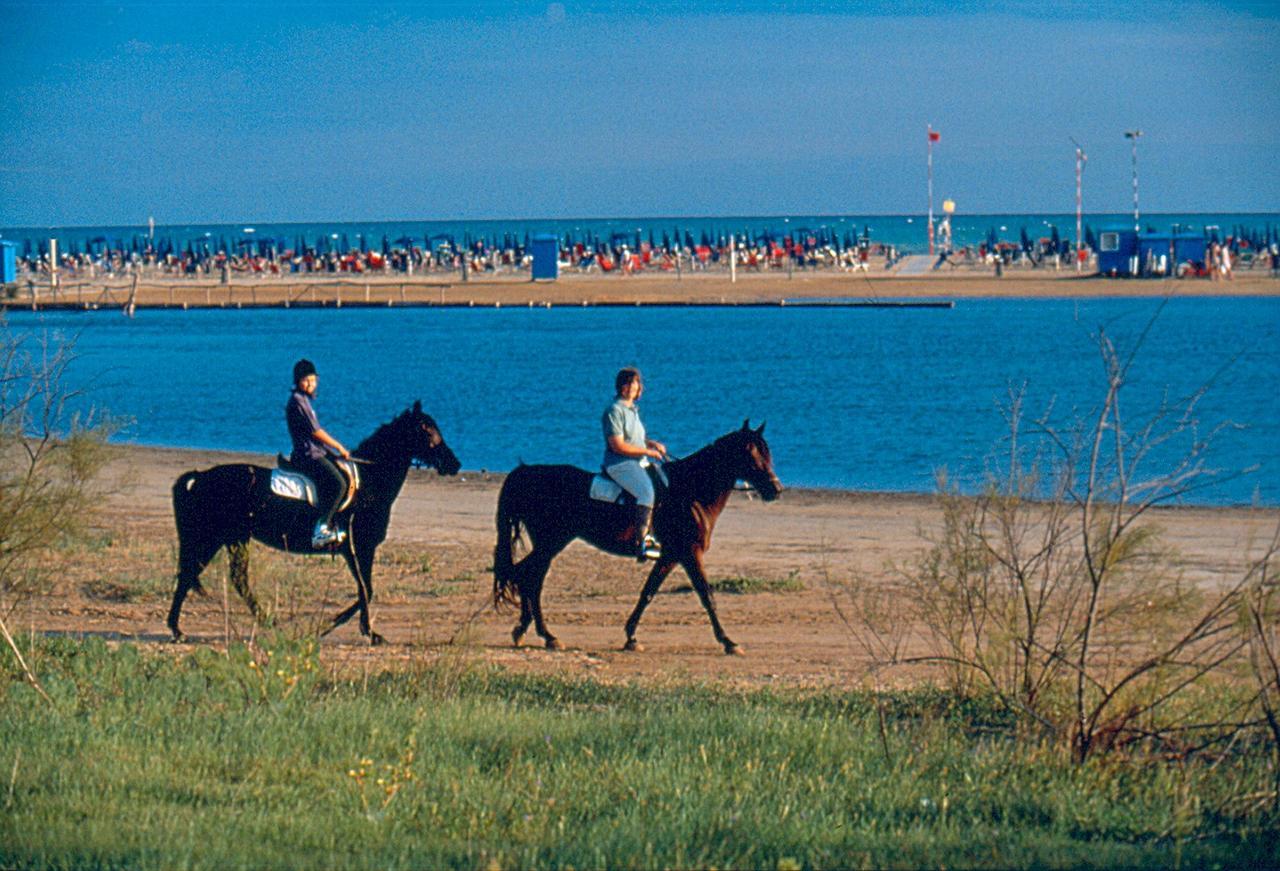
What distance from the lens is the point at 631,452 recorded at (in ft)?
40.8

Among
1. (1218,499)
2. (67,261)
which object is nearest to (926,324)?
(1218,499)

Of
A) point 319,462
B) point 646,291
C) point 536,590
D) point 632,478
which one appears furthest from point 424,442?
point 646,291

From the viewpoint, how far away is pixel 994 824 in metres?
6.86

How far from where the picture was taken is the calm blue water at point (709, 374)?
35094mm

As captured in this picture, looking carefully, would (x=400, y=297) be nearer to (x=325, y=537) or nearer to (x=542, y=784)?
(x=325, y=537)

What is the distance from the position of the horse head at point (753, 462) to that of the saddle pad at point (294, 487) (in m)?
3.13

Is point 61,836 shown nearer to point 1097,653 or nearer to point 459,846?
point 459,846

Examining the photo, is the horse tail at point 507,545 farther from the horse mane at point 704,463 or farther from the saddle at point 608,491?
the horse mane at point 704,463

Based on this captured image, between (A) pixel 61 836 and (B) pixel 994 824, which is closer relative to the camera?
(A) pixel 61 836

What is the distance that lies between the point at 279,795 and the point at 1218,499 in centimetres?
1999

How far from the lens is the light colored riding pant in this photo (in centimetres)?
1262

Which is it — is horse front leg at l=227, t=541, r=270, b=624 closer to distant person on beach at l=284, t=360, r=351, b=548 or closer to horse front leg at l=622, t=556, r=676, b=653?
distant person on beach at l=284, t=360, r=351, b=548

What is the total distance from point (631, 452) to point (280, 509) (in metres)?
2.68

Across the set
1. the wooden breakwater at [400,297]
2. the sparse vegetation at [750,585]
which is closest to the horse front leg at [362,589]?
the sparse vegetation at [750,585]
